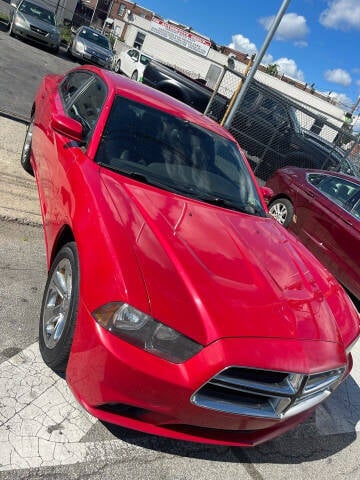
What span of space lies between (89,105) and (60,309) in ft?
6.25

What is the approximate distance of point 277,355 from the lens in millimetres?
2141

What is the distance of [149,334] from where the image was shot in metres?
2.03

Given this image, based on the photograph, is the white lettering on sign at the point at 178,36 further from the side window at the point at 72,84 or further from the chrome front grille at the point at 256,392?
the chrome front grille at the point at 256,392

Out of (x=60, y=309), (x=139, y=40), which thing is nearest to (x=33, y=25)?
(x=60, y=309)

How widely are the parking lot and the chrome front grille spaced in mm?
551

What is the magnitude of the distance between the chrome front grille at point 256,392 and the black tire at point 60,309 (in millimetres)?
773

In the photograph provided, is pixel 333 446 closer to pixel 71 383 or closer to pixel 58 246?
pixel 71 383

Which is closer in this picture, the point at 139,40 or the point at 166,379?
the point at 166,379

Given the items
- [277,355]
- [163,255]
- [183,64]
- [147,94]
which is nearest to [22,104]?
[147,94]

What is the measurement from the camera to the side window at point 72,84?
4.20 meters

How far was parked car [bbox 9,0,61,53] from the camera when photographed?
16.9 metres

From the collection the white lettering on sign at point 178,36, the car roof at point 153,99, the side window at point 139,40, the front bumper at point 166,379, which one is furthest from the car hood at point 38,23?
the side window at point 139,40

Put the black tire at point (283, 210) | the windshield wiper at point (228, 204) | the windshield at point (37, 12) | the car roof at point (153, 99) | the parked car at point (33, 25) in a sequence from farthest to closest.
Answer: the windshield at point (37, 12)
the parked car at point (33, 25)
the black tire at point (283, 210)
the car roof at point (153, 99)
the windshield wiper at point (228, 204)

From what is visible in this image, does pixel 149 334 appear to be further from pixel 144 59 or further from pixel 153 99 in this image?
pixel 144 59
